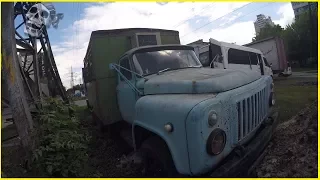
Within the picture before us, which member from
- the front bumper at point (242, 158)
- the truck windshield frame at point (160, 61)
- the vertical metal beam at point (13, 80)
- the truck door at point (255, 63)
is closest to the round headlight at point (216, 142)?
the front bumper at point (242, 158)

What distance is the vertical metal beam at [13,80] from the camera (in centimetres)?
397

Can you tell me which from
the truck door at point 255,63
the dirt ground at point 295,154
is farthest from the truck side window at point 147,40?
the truck door at point 255,63

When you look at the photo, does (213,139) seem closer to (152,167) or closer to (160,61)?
(152,167)

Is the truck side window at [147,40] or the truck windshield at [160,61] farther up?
the truck side window at [147,40]

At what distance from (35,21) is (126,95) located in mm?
7484

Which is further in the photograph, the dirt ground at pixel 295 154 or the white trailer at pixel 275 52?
the white trailer at pixel 275 52

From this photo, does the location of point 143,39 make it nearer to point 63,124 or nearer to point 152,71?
point 152,71

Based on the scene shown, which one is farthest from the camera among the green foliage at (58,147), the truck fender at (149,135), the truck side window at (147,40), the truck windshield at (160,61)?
the truck side window at (147,40)

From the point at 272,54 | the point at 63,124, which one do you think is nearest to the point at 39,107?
the point at 63,124

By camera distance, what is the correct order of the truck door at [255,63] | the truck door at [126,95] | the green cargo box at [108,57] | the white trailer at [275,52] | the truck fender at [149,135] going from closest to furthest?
the truck fender at [149,135]
the truck door at [126,95]
the green cargo box at [108,57]
the truck door at [255,63]
the white trailer at [275,52]

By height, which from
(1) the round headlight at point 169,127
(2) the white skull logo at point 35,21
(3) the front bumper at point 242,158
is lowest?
(3) the front bumper at point 242,158

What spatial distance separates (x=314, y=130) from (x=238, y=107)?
1.31 meters

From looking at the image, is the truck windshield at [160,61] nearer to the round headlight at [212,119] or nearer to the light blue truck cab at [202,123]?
the light blue truck cab at [202,123]

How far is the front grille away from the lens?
3.12 metres
